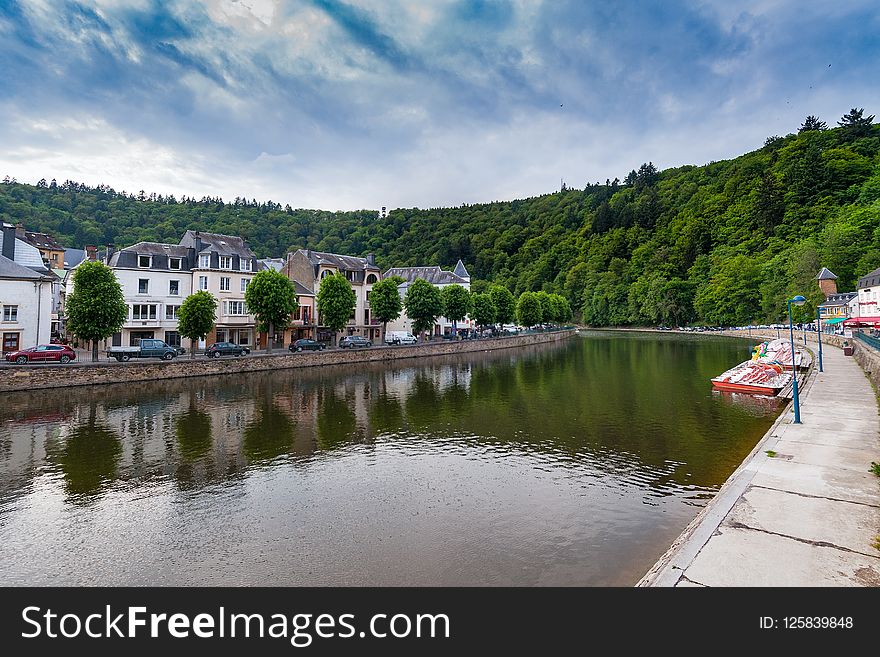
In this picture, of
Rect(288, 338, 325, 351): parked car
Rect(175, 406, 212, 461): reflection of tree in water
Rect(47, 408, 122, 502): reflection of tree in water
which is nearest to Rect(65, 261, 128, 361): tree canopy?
Rect(288, 338, 325, 351): parked car

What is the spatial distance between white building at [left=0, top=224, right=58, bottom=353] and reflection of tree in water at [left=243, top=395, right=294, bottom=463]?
25208 millimetres

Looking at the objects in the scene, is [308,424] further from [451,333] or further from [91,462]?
[451,333]

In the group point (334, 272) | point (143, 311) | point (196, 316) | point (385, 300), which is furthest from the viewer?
point (334, 272)

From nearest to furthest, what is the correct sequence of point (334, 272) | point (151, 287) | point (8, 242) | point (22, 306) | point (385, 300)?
1. point (22, 306)
2. point (8, 242)
3. point (151, 287)
4. point (385, 300)
5. point (334, 272)

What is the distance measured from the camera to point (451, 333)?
81625 millimetres

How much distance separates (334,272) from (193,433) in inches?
1612

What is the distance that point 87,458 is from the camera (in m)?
16.6

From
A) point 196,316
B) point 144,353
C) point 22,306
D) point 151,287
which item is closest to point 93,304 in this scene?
point 144,353

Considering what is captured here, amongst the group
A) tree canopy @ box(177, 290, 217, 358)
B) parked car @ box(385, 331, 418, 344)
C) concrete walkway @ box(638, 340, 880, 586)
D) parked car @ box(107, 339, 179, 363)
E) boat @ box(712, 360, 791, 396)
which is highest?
tree canopy @ box(177, 290, 217, 358)

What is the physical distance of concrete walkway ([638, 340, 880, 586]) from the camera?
7039 millimetres

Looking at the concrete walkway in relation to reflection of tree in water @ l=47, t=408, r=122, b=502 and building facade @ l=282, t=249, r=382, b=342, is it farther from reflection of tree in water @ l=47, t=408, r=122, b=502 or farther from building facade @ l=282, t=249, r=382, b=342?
building facade @ l=282, t=249, r=382, b=342

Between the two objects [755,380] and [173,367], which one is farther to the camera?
[173,367]

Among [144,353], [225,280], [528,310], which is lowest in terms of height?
[144,353]

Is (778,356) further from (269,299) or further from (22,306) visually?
(22,306)
